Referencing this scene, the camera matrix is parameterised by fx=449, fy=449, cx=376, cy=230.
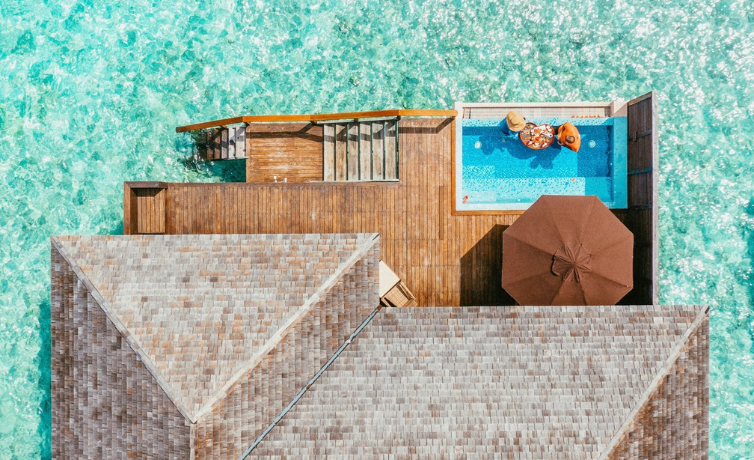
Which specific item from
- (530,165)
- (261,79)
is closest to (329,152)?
(261,79)

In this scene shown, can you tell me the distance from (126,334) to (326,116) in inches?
193

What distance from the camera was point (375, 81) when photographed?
31.8 feet

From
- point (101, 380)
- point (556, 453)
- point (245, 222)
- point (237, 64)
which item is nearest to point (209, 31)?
point (237, 64)

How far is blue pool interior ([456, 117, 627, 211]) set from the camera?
28.8 ft

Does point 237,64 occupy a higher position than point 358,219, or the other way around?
point 237,64

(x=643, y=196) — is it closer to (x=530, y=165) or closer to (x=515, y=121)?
(x=530, y=165)

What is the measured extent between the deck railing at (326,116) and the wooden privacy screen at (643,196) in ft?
11.3

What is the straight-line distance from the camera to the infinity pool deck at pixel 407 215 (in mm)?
8414

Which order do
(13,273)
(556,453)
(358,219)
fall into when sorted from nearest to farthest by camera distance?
(556,453) → (358,219) → (13,273)

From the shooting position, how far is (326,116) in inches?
332

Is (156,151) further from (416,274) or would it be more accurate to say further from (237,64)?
(416,274)

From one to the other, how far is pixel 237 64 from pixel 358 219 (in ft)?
14.9

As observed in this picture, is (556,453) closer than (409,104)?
Yes

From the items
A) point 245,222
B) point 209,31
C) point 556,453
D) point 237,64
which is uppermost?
point 209,31
